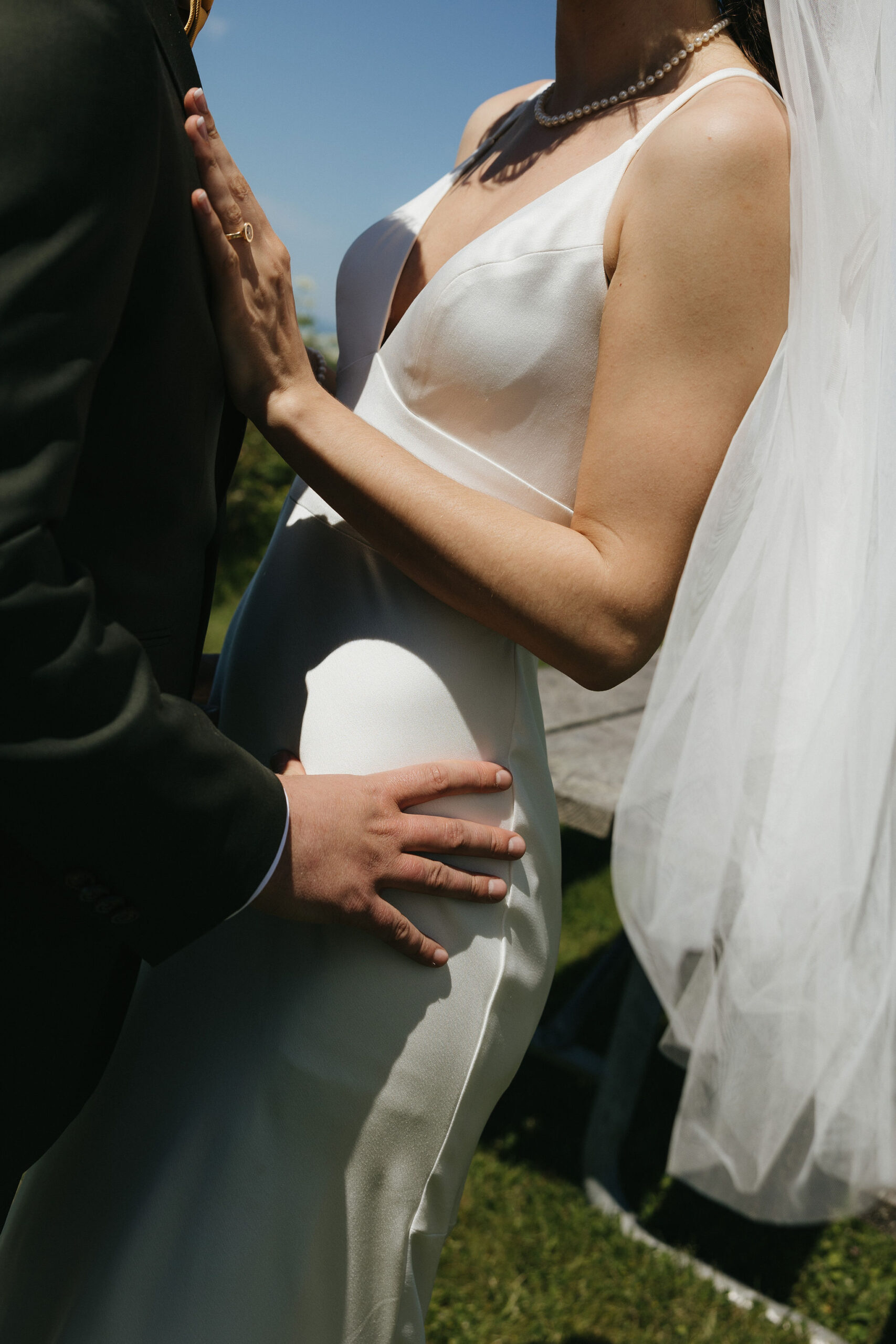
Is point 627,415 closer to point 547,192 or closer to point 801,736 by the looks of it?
point 547,192

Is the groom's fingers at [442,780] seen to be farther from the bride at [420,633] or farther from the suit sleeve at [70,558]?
the suit sleeve at [70,558]

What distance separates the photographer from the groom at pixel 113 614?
879 millimetres

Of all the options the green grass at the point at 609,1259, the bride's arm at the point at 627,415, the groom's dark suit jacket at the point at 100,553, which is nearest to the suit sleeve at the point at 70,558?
the groom's dark suit jacket at the point at 100,553

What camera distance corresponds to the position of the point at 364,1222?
1.36m

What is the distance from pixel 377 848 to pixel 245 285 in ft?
2.35

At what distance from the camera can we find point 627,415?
1.34 meters

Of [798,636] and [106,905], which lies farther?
[798,636]

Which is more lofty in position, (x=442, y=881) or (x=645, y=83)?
(x=645, y=83)

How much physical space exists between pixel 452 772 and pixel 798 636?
2.27ft

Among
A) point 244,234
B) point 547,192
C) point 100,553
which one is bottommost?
point 100,553

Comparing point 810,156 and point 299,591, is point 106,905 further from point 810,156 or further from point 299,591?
point 810,156

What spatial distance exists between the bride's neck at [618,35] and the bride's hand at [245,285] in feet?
2.29

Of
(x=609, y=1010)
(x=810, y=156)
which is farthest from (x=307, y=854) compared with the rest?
(x=609, y=1010)

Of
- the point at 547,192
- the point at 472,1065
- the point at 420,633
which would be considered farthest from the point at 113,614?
the point at 547,192
